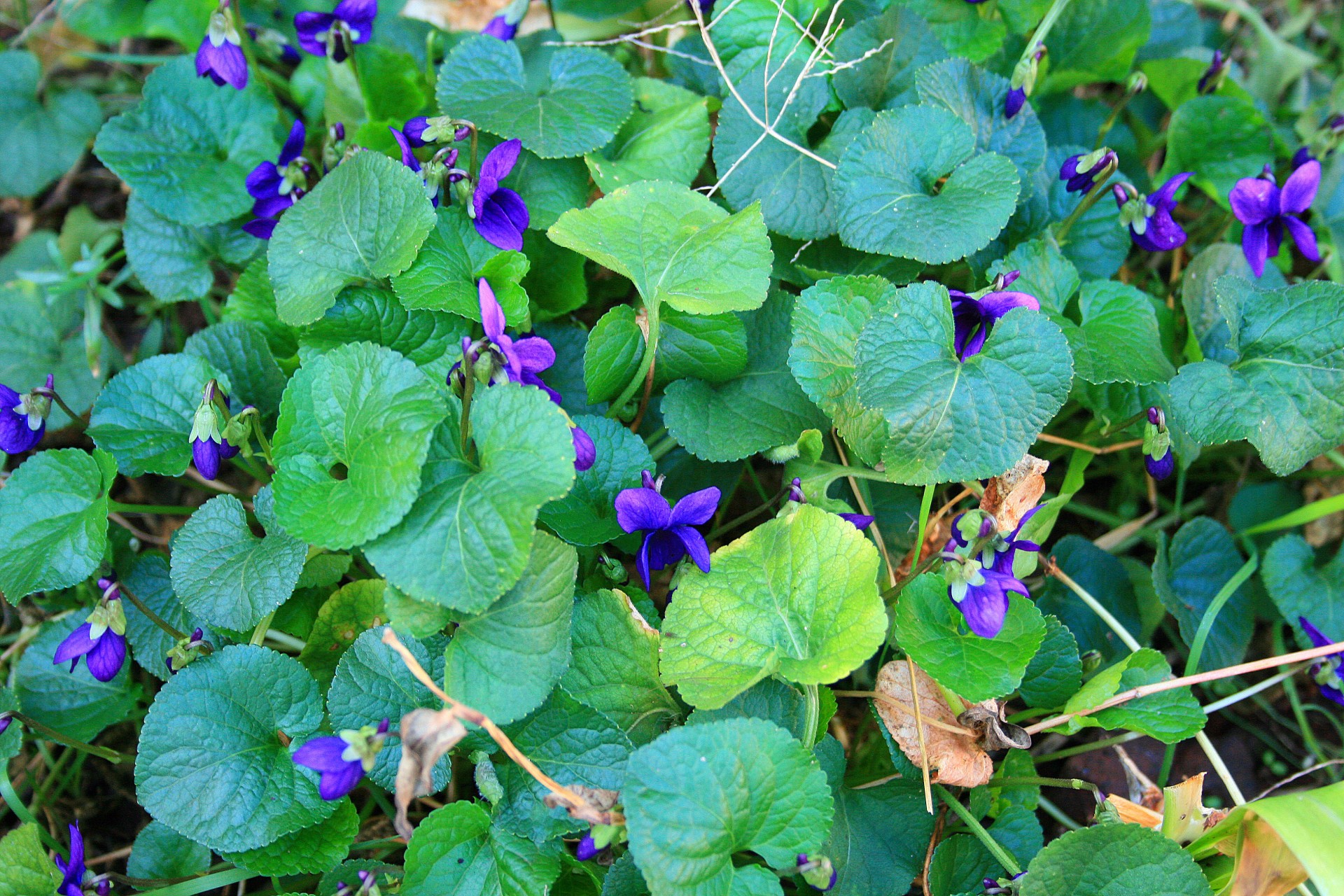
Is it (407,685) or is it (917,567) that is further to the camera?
(917,567)

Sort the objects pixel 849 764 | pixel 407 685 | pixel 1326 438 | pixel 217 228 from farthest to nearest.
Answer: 1. pixel 217 228
2. pixel 849 764
3. pixel 1326 438
4. pixel 407 685

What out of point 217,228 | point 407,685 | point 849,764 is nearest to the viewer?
point 407,685

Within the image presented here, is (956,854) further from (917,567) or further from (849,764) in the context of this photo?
(917,567)

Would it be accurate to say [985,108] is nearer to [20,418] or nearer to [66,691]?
[20,418]

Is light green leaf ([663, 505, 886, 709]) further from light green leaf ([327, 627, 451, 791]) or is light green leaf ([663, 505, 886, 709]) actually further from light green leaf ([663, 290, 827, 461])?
light green leaf ([327, 627, 451, 791])

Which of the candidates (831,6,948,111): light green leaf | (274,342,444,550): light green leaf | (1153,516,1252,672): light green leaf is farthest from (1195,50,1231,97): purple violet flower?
(274,342,444,550): light green leaf

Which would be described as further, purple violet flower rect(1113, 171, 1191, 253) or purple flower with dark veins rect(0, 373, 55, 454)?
purple violet flower rect(1113, 171, 1191, 253)

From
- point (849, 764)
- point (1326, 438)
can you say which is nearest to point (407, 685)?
point (849, 764)
